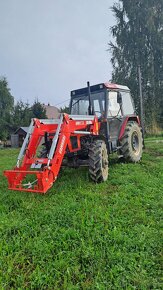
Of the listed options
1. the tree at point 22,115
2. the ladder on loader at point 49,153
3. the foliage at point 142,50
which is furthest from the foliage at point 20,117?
the ladder on loader at point 49,153

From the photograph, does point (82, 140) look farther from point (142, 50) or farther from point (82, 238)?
point (142, 50)

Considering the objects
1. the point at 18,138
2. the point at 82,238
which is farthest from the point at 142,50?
the point at 82,238

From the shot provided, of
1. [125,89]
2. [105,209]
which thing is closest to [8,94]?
[125,89]

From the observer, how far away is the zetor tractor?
4121mm

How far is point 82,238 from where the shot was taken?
289cm

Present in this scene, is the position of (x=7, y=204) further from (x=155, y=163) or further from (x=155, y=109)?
(x=155, y=109)

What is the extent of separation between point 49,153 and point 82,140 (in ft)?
5.01

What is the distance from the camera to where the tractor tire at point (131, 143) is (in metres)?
6.29

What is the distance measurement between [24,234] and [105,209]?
1198 mm

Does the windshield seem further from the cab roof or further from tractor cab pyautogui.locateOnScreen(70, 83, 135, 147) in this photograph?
the cab roof

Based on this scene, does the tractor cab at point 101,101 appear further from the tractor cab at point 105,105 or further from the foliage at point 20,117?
the foliage at point 20,117

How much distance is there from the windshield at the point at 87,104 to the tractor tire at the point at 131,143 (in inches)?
36.2

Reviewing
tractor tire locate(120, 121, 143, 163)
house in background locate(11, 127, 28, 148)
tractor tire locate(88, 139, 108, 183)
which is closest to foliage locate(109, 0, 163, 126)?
house in background locate(11, 127, 28, 148)

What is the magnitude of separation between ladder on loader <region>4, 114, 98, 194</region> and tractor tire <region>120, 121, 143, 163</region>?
3.83 ft
